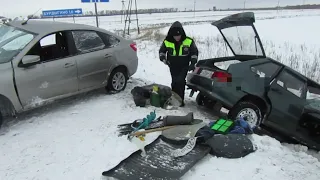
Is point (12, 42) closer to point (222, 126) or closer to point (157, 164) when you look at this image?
point (157, 164)

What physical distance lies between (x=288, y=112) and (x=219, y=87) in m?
1.36

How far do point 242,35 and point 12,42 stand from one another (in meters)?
4.36

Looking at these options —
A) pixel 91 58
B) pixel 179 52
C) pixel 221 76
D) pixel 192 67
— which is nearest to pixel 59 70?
pixel 91 58

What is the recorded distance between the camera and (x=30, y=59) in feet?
15.5

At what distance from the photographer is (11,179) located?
3498mm

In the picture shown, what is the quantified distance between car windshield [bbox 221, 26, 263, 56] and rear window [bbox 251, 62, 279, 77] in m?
0.45

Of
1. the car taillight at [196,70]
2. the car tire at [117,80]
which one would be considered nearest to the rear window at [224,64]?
the car taillight at [196,70]

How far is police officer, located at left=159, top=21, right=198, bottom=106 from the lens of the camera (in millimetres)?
5984

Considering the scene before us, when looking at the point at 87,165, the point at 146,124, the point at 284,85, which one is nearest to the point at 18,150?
the point at 87,165

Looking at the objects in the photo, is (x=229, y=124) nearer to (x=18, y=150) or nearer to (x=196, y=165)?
(x=196, y=165)

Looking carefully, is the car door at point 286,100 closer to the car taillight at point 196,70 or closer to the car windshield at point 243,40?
the car windshield at point 243,40

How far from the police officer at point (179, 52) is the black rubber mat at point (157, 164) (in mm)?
2432

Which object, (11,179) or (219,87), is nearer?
(11,179)

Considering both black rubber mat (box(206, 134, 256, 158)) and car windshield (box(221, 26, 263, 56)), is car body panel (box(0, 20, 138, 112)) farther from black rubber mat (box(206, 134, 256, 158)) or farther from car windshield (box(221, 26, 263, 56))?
black rubber mat (box(206, 134, 256, 158))
